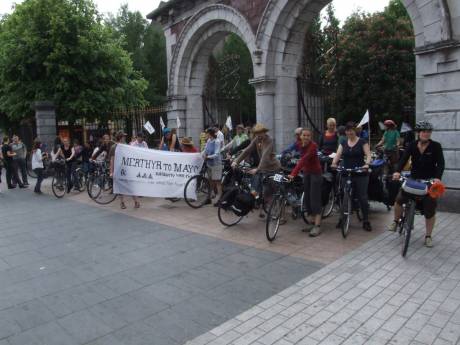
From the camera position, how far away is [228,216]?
756cm

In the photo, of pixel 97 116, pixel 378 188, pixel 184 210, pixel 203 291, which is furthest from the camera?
pixel 97 116

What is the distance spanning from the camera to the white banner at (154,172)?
9516mm

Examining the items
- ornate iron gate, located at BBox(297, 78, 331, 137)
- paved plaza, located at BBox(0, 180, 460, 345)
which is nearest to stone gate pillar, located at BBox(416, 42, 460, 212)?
paved plaza, located at BBox(0, 180, 460, 345)

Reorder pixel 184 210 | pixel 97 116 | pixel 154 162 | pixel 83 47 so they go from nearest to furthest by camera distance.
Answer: pixel 184 210, pixel 154 162, pixel 83 47, pixel 97 116

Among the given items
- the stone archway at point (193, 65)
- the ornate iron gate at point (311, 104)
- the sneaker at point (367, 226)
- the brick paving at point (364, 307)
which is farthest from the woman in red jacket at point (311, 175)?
the stone archway at point (193, 65)

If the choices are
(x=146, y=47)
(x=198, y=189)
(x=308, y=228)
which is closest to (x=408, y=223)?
(x=308, y=228)

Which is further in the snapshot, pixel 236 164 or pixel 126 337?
pixel 236 164

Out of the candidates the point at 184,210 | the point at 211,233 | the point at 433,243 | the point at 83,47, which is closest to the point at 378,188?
the point at 433,243

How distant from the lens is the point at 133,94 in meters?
18.5

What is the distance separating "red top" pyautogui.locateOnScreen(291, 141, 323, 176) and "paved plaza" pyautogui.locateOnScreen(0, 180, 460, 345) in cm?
104

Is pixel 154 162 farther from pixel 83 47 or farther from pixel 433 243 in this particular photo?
pixel 83 47

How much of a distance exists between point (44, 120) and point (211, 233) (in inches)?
463

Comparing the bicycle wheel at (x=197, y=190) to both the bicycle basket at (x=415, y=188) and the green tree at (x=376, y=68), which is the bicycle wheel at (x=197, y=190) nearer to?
the bicycle basket at (x=415, y=188)

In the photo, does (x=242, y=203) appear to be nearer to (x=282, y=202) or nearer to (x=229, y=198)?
(x=229, y=198)
